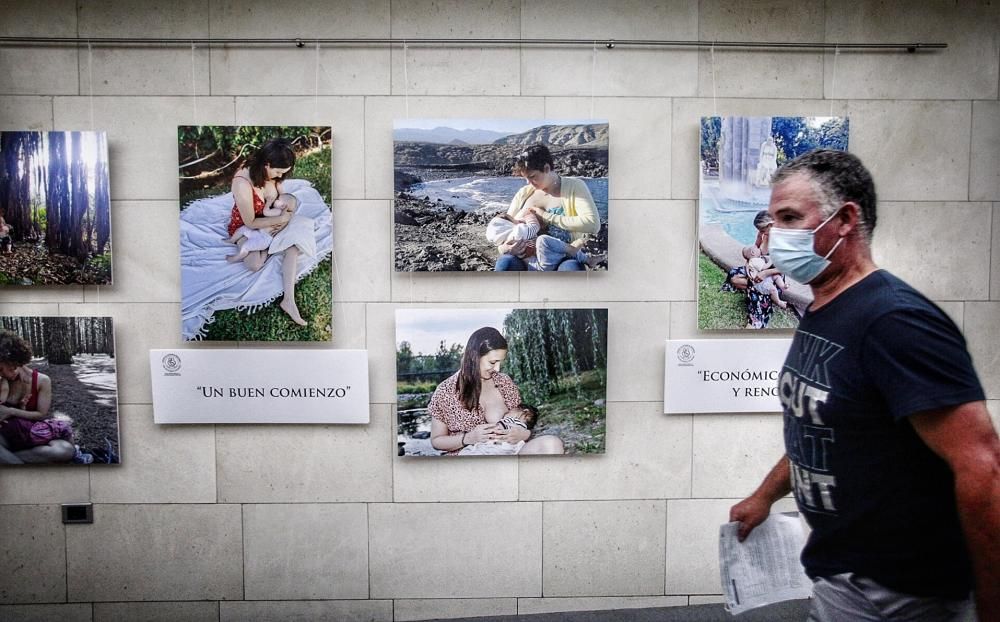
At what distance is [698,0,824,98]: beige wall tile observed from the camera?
324 cm

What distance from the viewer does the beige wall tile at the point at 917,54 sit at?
3.27m

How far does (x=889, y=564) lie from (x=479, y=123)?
250 centimetres

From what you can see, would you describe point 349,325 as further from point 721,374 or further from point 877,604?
point 877,604

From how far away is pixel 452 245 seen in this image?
3.19 meters

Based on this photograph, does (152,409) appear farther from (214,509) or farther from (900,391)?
(900,391)

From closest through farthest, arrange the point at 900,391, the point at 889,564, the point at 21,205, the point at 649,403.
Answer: the point at 900,391 → the point at 889,564 → the point at 21,205 → the point at 649,403

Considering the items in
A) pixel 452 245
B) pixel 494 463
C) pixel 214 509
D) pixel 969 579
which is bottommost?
pixel 214 509

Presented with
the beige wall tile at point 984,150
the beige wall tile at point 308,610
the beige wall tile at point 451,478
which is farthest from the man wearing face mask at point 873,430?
the beige wall tile at point 308,610

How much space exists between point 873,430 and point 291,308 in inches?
102

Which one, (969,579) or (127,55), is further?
(127,55)

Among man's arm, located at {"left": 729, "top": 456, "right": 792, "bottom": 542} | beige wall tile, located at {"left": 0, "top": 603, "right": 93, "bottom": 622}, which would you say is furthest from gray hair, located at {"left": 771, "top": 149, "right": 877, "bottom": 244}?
beige wall tile, located at {"left": 0, "top": 603, "right": 93, "bottom": 622}

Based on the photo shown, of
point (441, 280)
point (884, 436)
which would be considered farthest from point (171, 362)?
point (884, 436)

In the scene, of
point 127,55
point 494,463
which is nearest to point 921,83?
point 494,463

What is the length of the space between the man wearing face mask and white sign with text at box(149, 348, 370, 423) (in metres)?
2.16
